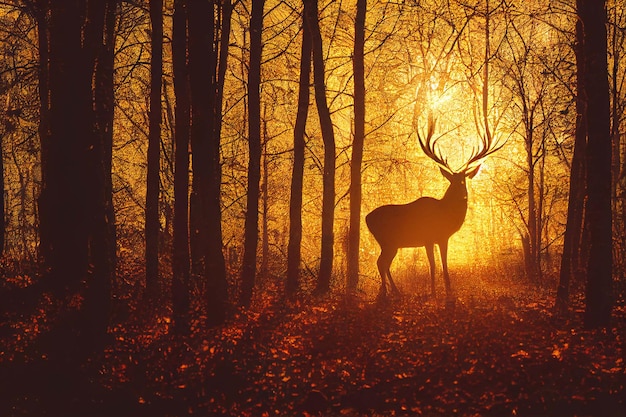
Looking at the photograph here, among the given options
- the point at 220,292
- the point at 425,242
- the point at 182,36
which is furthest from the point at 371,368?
the point at 182,36

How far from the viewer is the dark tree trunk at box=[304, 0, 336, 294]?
51.8ft

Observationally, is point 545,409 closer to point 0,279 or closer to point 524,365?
point 524,365

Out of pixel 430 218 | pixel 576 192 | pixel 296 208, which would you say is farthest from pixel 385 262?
pixel 576 192

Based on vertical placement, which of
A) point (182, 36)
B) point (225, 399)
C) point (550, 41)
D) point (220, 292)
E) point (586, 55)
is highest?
point (550, 41)

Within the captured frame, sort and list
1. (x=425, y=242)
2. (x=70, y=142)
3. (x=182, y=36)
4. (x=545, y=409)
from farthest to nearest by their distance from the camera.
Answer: (x=425, y=242) < (x=182, y=36) < (x=70, y=142) < (x=545, y=409)

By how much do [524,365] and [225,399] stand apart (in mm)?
3942

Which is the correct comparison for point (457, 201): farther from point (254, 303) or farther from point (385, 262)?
point (254, 303)

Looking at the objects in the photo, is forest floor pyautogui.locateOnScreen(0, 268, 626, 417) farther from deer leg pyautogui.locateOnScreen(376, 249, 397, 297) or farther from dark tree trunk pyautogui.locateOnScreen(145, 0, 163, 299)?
deer leg pyautogui.locateOnScreen(376, 249, 397, 297)

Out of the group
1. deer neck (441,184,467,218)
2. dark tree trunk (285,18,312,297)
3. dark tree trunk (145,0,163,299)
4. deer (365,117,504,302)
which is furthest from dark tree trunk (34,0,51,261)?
deer neck (441,184,467,218)

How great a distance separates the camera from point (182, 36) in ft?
43.8

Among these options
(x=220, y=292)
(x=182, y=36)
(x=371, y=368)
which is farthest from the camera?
(x=182, y=36)

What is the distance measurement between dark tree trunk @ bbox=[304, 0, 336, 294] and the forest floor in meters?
4.12

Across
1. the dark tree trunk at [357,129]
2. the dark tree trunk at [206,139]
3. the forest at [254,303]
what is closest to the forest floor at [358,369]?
the forest at [254,303]

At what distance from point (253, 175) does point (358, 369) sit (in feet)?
20.0
